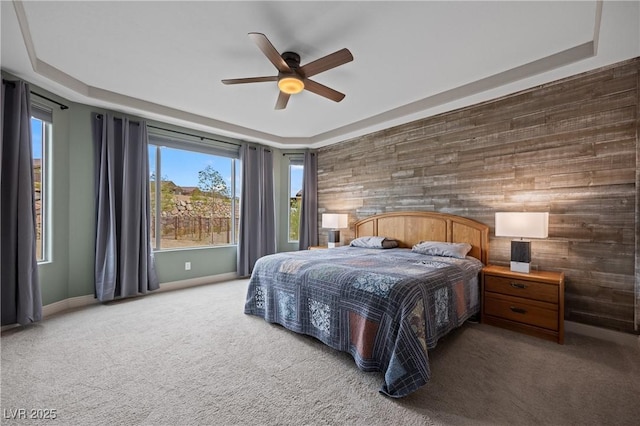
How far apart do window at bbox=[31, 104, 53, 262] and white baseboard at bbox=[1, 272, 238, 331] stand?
56 cm

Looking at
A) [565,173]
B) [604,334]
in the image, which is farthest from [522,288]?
[565,173]

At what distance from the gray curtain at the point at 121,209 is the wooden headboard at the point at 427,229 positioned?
3306 millimetres

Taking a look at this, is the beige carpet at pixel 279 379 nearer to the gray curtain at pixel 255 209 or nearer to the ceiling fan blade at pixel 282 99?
the gray curtain at pixel 255 209

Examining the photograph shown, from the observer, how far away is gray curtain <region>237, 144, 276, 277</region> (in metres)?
5.05

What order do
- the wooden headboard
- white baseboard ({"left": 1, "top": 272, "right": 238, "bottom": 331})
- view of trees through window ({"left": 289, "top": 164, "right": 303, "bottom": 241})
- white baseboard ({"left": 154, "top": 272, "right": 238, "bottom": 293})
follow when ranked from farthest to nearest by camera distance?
1. view of trees through window ({"left": 289, "top": 164, "right": 303, "bottom": 241})
2. white baseboard ({"left": 154, "top": 272, "right": 238, "bottom": 293})
3. the wooden headboard
4. white baseboard ({"left": 1, "top": 272, "right": 238, "bottom": 331})

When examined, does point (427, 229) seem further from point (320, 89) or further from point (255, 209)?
point (255, 209)

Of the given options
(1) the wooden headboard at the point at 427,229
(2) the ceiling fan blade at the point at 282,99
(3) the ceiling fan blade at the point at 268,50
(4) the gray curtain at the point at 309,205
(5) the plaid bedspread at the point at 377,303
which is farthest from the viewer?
(4) the gray curtain at the point at 309,205

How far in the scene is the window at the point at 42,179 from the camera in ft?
10.7

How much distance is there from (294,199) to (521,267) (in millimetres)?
4049

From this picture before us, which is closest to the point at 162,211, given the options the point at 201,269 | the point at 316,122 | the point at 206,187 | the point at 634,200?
the point at 206,187

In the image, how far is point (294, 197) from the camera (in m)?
5.85

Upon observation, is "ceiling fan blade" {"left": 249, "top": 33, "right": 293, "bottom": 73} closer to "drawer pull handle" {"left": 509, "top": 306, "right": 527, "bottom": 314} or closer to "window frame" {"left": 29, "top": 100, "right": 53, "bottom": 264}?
"window frame" {"left": 29, "top": 100, "right": 53, "bottom": 264}

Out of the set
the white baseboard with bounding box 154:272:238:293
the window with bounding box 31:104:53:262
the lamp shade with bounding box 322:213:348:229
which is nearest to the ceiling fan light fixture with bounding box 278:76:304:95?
the lamp shade with bounding box 322:213:348:229

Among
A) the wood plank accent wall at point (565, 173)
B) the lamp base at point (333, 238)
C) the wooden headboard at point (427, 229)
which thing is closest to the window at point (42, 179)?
the lamp base at point (333, 238)
